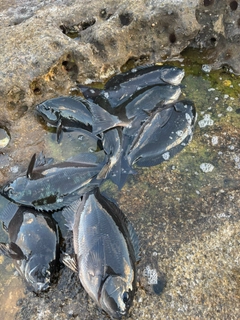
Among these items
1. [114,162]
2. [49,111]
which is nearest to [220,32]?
[114,162]

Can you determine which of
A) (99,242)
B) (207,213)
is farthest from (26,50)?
(207,213)

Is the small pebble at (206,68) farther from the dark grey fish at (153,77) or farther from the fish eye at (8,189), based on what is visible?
the fish eye at (8,189)

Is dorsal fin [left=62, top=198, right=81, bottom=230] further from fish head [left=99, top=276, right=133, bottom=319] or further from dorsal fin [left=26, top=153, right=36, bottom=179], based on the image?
fish head [left=99, top=276, right=133, bottom=319]

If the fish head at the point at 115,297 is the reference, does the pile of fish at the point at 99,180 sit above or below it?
above

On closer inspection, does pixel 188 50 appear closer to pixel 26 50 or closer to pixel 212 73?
pixel 212 73

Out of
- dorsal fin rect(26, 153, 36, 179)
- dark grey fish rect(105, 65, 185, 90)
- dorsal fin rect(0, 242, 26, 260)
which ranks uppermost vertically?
dorsal fin rect(26, 153, 36, 179)

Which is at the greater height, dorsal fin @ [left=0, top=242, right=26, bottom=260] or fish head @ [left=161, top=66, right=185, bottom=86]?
fish head @ [left=161, top=66, right=185, bottom=86]

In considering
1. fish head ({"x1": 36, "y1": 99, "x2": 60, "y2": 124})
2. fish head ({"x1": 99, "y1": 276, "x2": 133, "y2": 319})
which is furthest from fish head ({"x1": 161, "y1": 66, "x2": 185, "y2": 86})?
fish head ({"x1": 99, "y1": 276, "x2": 133, "y2": 319})

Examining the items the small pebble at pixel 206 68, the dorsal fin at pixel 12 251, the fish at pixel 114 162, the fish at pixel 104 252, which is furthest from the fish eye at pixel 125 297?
the small pebble at pixel 206 68
